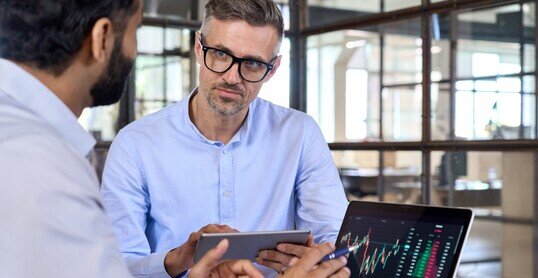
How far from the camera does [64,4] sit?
1.19m

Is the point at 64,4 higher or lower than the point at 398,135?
higher

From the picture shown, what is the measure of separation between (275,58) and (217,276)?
2.83ft

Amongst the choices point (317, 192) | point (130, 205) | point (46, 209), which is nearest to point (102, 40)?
point (46, 209)

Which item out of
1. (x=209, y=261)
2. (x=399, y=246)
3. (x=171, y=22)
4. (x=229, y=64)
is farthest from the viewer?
(x=171, y=22)

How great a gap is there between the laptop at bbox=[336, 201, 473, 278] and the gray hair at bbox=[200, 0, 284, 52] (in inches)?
27.9

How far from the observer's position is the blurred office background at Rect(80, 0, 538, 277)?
341cm

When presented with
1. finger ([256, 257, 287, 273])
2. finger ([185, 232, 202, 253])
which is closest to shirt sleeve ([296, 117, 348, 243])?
finger ([256, 257, 287, 273])

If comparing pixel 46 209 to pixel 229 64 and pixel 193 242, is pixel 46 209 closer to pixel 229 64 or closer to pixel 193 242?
pixel 193 242

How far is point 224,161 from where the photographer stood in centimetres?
246

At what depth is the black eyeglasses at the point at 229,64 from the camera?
2.39 metres

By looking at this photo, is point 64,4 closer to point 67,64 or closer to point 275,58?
point 67,64

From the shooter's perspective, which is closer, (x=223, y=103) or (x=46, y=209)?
(x=46, y=209)

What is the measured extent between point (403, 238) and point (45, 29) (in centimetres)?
94

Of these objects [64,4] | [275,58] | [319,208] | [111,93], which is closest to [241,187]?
[319,208]
